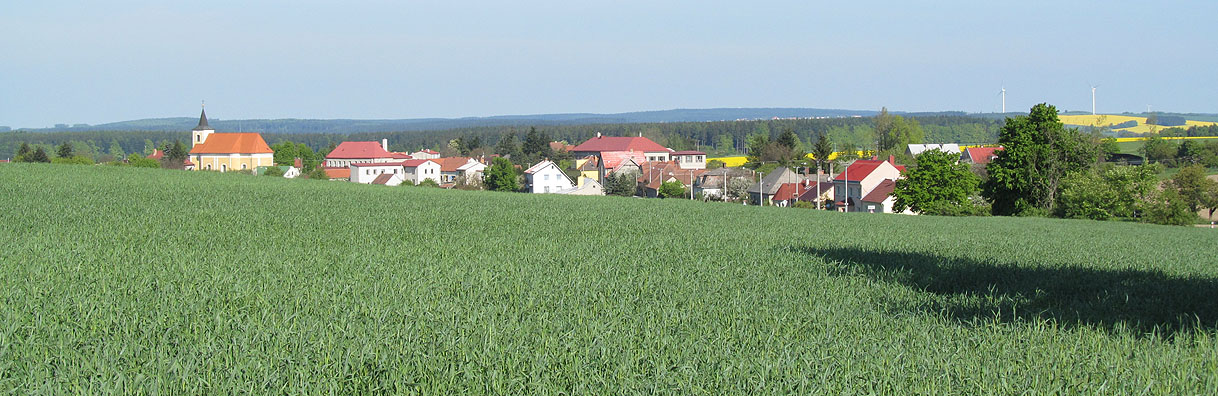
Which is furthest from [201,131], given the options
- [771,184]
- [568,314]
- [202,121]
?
[568,314]

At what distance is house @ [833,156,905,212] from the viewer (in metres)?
73.8

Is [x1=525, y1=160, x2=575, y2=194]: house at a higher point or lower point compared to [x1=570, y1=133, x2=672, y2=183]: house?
lower

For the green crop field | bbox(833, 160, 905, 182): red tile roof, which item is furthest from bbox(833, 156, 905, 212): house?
the green crop field

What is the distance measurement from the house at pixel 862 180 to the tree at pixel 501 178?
113 feet

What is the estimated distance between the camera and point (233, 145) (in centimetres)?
11719

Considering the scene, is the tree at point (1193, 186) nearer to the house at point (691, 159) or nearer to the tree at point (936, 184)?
the tree at point (936, 184)

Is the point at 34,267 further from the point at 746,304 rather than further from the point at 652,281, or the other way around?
the point at 746,304

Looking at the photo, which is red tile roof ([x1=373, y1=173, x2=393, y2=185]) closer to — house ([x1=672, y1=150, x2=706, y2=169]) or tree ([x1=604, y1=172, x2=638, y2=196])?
tree ([x1=604, y1=172, x2=638, y2=196])

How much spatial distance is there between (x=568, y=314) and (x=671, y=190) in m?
74.4

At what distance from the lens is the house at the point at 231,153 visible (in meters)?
116

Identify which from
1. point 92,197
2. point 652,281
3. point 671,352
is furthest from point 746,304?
point 92,197

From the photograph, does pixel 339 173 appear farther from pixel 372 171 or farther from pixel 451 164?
pixel 451 164

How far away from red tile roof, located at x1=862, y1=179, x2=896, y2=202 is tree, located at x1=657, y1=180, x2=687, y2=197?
1756 centimetres

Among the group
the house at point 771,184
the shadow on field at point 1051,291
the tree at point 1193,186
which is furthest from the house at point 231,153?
the shadow on field at point 1051,291
